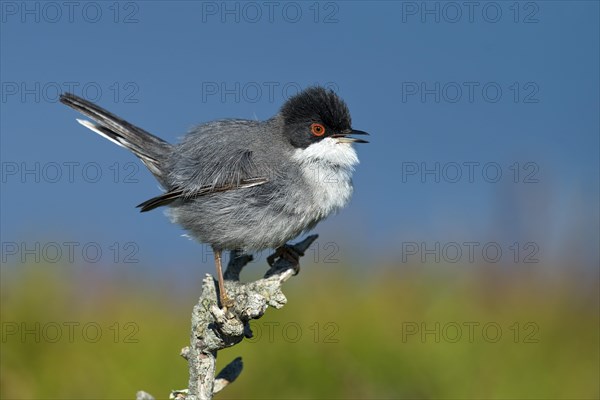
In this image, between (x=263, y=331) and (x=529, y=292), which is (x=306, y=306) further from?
(x=529, y=292)

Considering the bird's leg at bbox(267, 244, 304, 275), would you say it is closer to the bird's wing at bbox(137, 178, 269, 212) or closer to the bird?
the bird

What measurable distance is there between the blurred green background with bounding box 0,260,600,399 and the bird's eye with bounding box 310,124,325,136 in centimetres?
170

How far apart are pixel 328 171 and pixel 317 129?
400 mm

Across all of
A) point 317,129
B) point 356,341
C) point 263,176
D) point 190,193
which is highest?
point 317,129

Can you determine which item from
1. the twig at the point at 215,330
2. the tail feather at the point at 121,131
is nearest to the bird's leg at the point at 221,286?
the twig at the point at 215,330

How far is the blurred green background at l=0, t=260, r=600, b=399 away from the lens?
5.73 meters

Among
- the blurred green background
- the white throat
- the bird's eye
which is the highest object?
the bird's eye

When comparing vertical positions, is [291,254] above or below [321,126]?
below

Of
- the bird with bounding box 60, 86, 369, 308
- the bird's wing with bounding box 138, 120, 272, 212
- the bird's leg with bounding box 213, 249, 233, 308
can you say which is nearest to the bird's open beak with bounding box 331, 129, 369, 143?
the bird with bounding box 60, 86, 369, 308

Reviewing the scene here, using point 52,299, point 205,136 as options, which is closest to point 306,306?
point 205,136

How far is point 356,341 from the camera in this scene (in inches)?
234

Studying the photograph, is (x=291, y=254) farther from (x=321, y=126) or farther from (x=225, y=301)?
(x=321, y=126)

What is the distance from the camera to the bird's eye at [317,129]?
550 cm

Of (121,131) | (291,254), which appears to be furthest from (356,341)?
(121,131)
